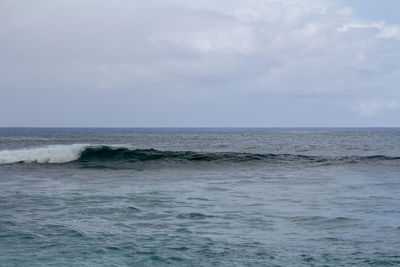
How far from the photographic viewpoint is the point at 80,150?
1377 inches

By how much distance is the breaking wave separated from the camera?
32.0 m

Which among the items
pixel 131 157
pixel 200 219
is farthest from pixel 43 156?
pixel 200 219

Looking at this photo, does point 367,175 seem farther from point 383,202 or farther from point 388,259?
point 388,259

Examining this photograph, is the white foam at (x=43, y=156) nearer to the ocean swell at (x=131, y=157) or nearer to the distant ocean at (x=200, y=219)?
the ocean swell at (x=131, y=157)

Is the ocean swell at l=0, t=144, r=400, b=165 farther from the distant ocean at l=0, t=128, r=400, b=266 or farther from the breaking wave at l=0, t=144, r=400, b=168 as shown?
the distant ocean at l=0, t=128, r=400, b=266

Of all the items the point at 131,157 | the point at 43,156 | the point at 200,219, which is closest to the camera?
the point at 200,219

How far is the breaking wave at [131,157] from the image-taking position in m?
32.0

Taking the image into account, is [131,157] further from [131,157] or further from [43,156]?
[43,156]

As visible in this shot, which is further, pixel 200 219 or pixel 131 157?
pixel 131 157

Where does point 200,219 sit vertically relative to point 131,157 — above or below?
below

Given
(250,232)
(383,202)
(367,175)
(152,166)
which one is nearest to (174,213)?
(250,232)

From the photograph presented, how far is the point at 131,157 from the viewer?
3347 centimetres

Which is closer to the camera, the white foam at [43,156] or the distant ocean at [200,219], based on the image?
the distant ocean at [200,219]

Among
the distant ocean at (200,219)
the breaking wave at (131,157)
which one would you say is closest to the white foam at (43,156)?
the breaking wave at (131,157)
